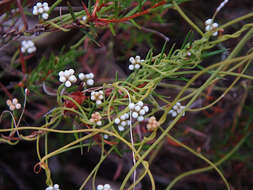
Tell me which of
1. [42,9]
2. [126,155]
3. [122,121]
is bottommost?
[126,155]

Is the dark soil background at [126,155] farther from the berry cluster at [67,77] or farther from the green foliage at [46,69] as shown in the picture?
the berry cluster at [67,77]

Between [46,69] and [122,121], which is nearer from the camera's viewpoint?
[122,121]

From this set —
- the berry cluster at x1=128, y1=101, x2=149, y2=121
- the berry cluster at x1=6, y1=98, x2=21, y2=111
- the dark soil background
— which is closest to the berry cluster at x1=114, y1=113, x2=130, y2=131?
the berry cluster at x1=128, y1=101, x2=149, y2=121

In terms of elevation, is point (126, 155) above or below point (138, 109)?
below

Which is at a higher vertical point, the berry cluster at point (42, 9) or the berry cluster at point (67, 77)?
the berry cluster at point (42, 9)

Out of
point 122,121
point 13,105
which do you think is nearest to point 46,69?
point 13,105

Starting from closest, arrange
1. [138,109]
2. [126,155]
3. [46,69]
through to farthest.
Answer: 1. [138,109]
2. [46,69]
3. [126,155]

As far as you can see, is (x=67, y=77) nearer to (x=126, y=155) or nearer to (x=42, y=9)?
(x=42, y=9)

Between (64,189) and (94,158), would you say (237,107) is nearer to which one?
(94,158)

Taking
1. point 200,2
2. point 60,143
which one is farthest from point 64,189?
point 200,2

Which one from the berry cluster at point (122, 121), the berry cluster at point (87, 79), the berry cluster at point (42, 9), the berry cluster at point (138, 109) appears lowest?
the berry cluster at point (122, 121)

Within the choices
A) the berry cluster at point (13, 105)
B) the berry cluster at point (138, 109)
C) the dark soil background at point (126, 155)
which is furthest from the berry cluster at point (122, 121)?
the dark soil background at point (126, 155)

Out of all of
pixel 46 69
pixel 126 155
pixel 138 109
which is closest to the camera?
pixel 138 109
